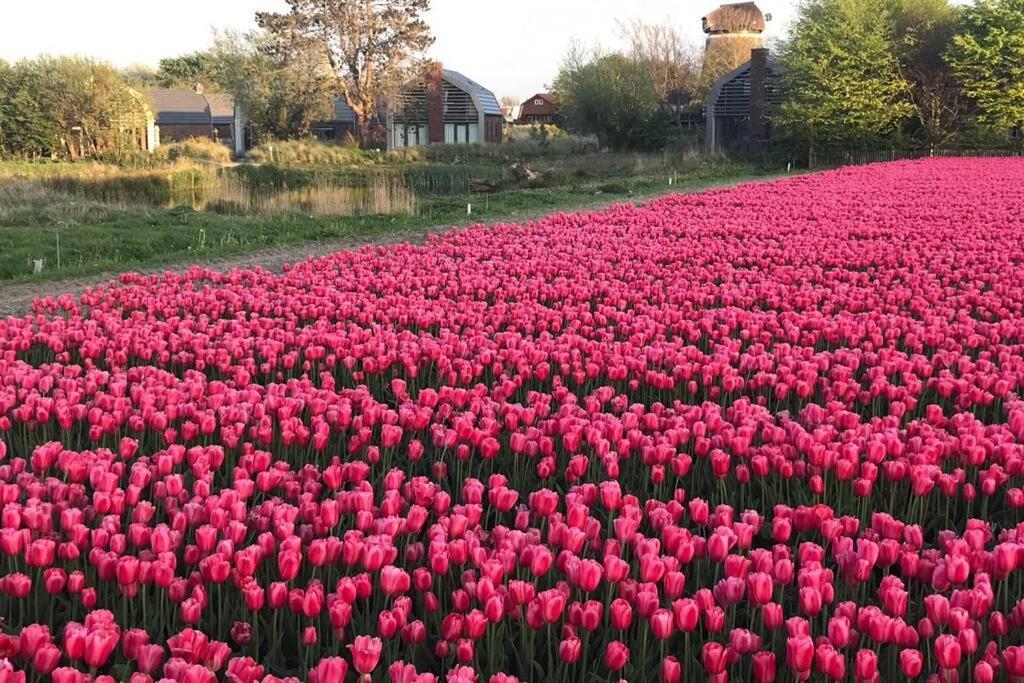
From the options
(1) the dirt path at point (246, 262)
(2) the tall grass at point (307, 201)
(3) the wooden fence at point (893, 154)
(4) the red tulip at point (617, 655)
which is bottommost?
(4) the red tulip at point (617, 655)

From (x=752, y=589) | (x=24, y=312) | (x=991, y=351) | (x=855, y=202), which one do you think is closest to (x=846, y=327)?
(x=991, y=351)

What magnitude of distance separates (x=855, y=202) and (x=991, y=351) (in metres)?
13.7

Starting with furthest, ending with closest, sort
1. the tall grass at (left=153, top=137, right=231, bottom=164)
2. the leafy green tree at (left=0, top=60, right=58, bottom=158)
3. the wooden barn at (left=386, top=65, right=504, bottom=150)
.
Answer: the wooden barn at (left=386, top=65, right=504, bottom=150), the tall grass at (left=153, top=137, right=231, bottom=164), the leafy green tree at (left=0, top=60, right=58, bottom=158)

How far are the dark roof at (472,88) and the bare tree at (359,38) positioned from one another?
327 inches

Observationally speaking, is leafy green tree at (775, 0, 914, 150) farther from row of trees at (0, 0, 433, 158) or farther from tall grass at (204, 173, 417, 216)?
tall grass at (204, 173, 417, 216)

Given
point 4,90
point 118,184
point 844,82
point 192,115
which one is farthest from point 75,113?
point 192,115

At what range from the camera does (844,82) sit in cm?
4409

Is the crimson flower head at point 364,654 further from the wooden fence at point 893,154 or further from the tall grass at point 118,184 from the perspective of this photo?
the wooden fence at point 893,154

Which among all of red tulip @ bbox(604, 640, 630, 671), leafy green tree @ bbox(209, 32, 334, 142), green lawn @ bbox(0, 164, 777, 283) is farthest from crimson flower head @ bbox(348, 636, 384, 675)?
leafy green tree @ bbox(209, 32, 334, 142)

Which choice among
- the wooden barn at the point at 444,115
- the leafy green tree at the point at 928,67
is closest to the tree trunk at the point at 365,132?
the wooden barn at the point at 444,115

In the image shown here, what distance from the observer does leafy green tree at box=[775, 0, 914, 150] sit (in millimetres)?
44188

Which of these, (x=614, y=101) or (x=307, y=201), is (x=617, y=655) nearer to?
(x=307, y=201)

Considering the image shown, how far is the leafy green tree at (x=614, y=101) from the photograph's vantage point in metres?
51.3

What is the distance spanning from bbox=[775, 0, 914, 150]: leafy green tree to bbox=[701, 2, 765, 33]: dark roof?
1351 inches
